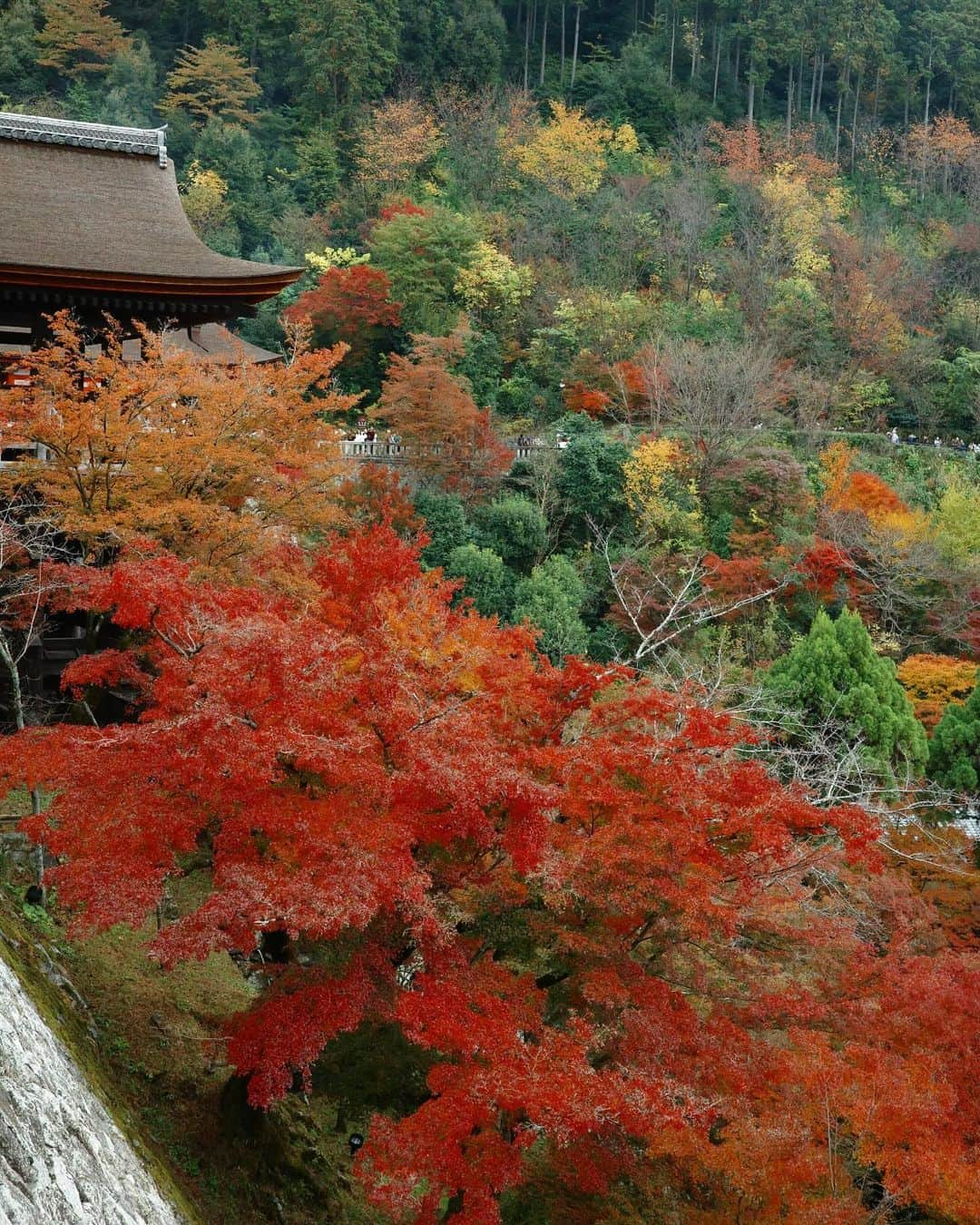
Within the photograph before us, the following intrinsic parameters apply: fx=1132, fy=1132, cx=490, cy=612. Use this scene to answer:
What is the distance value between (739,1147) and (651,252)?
31.9 metres

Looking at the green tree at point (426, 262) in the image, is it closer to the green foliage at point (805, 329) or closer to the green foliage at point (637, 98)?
the green foliage at point (805, 329)

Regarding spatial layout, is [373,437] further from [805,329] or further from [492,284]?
[805,329]

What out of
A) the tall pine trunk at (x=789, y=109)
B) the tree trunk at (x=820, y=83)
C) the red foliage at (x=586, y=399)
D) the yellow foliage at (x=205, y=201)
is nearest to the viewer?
the red foliage at (x=586, y=399)

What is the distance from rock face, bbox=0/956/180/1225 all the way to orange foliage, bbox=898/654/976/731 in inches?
690

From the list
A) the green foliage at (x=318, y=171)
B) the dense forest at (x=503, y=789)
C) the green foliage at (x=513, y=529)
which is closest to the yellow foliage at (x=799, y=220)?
the dense forest at (x=503, y=789)

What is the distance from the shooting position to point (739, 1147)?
7.98 m

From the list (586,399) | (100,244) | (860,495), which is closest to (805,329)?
(586,399)

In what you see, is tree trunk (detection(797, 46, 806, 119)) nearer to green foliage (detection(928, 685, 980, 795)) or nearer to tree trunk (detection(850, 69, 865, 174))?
tree trunk (detection(850, 69, 865, 174))

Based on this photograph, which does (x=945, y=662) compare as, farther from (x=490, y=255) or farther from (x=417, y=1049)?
(x=490, y=255)

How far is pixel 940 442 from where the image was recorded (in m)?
32.7

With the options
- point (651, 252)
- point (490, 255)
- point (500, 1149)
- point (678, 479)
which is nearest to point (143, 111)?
point (490, 255)

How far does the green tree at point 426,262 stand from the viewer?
3145 cm

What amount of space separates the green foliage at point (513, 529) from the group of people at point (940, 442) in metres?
12.6

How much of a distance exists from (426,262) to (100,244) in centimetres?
1883
